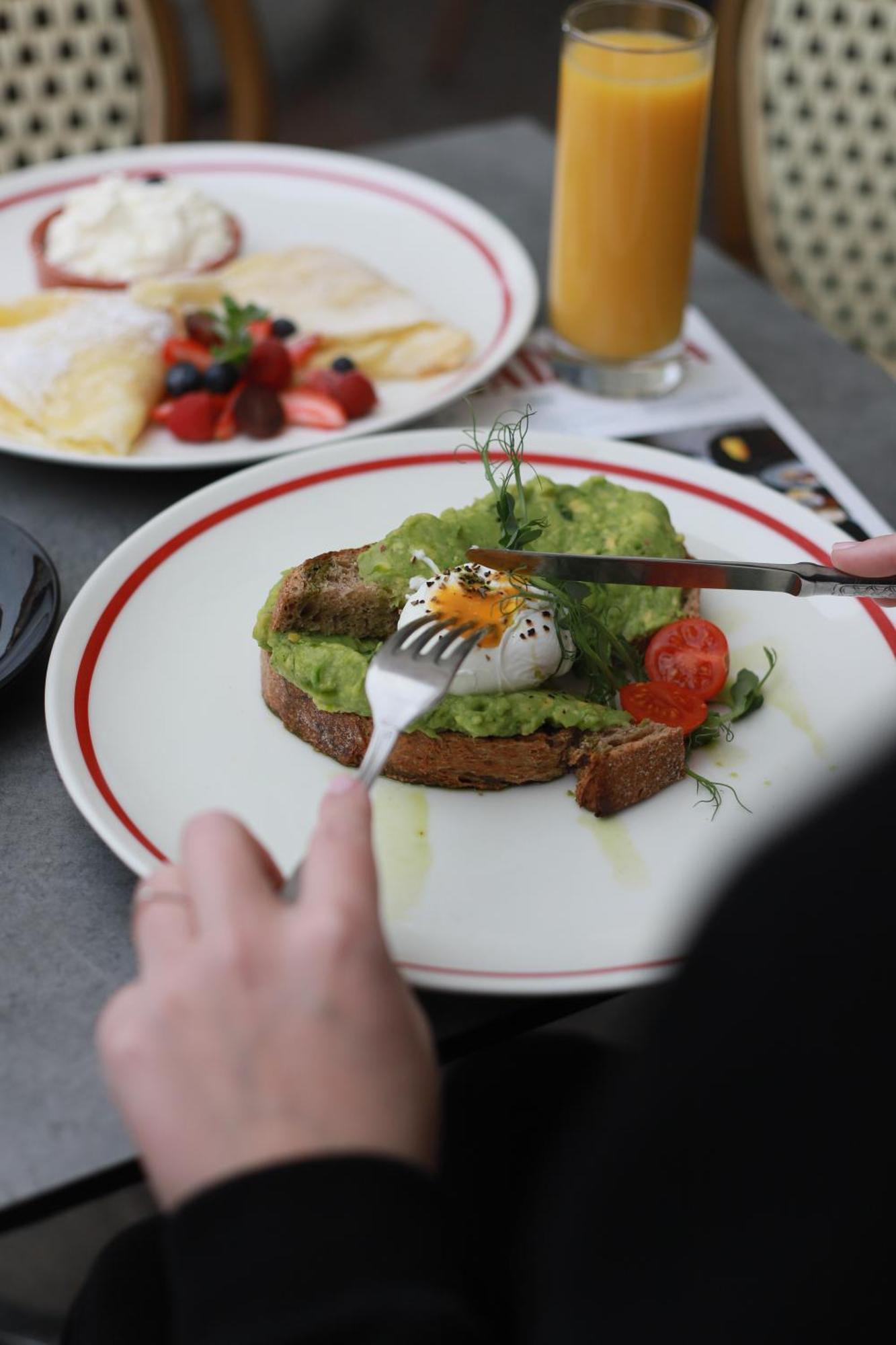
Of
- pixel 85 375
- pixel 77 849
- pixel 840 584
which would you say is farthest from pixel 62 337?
pixel 840 584

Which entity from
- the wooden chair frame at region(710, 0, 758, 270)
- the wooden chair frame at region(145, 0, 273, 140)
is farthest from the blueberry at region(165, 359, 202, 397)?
the wooden chair frame at region(710, 0, 758, 270)

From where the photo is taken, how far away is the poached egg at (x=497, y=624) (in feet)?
4.04

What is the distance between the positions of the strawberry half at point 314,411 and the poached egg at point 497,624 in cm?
57

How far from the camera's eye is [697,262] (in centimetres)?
234

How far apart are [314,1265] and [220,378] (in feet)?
4.52

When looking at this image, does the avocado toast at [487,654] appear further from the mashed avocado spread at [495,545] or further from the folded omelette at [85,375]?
the folded omelette at [85,375]

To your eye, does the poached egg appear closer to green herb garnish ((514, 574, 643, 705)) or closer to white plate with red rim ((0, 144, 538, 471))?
green herb garnish ((514, 574, 643, 705))

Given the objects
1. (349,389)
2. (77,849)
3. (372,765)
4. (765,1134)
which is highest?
(765,1134)

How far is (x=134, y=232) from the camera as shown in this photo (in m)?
2.17

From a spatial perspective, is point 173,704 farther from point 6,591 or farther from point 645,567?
point 645,567

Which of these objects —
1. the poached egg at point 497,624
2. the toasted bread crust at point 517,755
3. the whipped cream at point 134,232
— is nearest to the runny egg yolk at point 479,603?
the poached egg at point 497,624

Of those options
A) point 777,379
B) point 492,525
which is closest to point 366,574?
point 492,525

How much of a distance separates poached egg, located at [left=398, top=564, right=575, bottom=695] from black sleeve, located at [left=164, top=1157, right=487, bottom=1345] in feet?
1.84

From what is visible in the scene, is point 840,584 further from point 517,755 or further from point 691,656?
point 517,755
